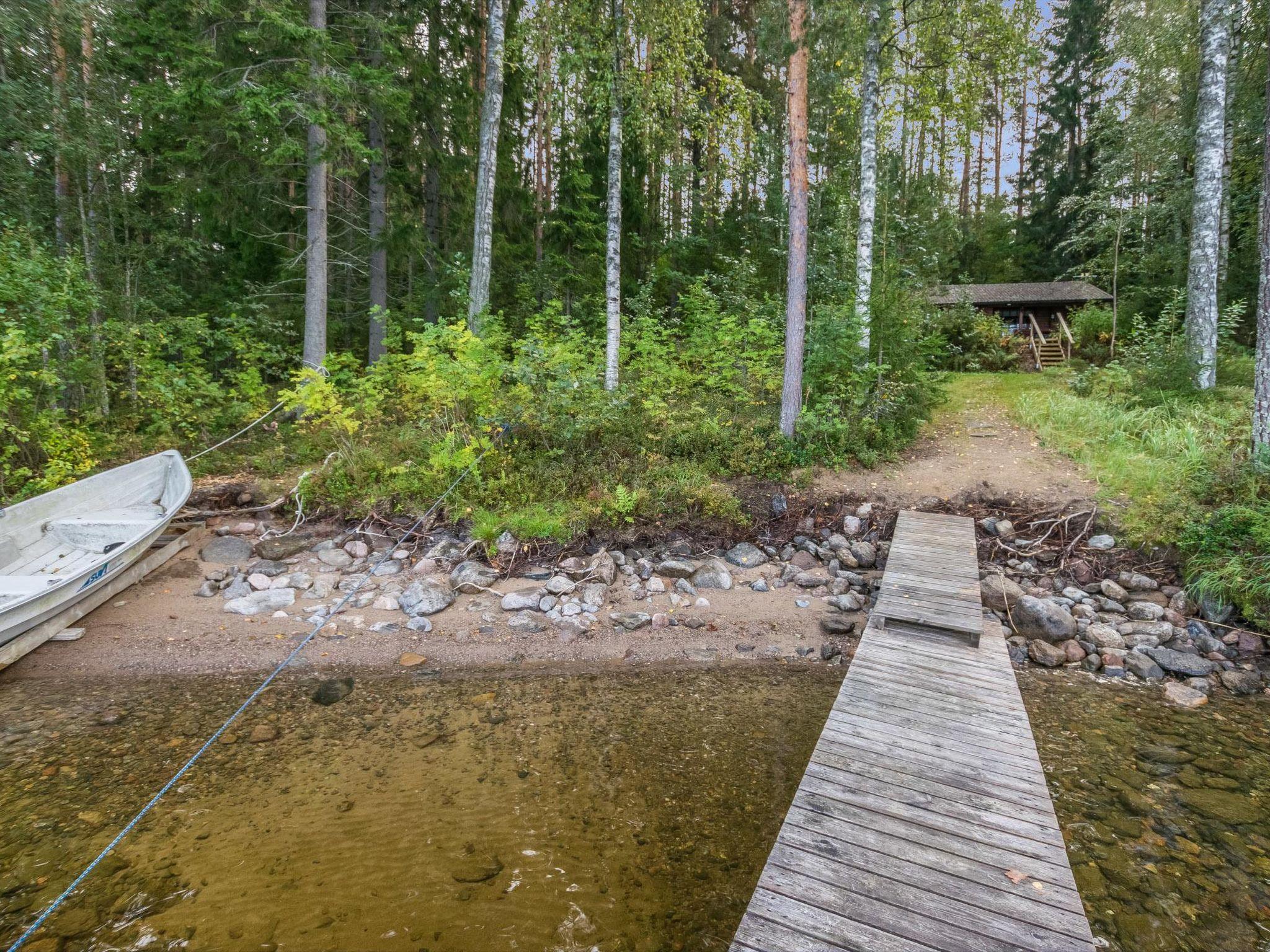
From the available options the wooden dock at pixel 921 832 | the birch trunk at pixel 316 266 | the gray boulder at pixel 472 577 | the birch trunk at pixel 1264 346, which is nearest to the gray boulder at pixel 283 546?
the gray boulder at pixel 472 577

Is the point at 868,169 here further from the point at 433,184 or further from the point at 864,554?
the point at 433,184

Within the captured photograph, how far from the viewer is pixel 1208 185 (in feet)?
33.1

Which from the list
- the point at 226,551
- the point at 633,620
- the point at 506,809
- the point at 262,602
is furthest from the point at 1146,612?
the point at 226,551

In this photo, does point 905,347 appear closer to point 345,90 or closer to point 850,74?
point 850,74

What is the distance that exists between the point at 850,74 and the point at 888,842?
14867 mm

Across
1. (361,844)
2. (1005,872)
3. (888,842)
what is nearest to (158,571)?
(361,844)

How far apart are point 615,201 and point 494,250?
22.5ft

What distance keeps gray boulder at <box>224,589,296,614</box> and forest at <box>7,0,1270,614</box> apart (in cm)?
161

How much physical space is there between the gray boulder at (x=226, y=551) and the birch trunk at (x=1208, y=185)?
49.1 feet

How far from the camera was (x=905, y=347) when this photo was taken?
34.2 ft

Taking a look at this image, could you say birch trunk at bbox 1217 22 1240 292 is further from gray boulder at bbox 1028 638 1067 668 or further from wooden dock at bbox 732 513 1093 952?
wooden dock at bbox 732 513 1093 952

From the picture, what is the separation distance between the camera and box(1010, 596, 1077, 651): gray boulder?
6.21 m

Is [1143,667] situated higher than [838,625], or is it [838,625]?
[838,625]

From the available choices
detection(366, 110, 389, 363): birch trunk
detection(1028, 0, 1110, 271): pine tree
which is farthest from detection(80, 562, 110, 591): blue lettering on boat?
detection(1028, 0, 1110, 271): pine tree
